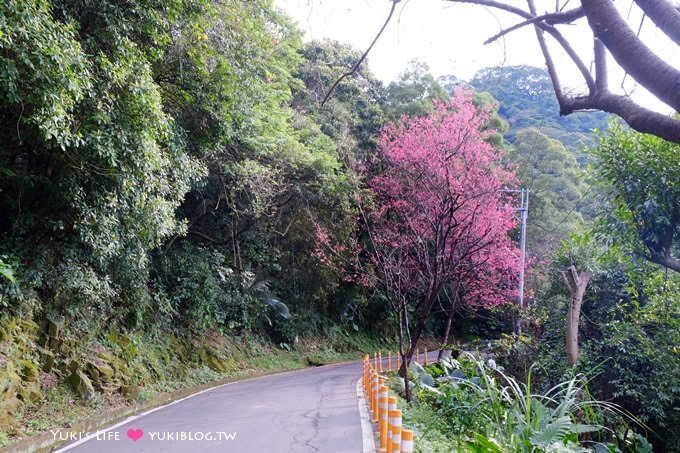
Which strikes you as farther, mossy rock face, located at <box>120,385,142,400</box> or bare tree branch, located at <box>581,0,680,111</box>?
mossy rock face, located at <box>120,385,142,400</box>

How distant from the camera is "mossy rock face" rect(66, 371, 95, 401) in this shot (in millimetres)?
9625

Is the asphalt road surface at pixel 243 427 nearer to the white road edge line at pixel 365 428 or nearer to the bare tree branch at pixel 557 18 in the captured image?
the white road edge line at pixel 365 428

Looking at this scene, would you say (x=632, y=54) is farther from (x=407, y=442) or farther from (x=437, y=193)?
(x=437, y=193)

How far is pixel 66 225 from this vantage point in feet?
31.0

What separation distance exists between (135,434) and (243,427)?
1630 millimetres

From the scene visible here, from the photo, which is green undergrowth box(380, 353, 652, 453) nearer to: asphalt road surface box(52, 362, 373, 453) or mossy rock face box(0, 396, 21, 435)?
asphalt road surface box(52, 362, 373, 453)

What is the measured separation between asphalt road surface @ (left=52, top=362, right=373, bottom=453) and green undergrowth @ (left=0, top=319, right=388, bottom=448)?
70 centimetres

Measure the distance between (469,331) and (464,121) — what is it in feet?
63.7

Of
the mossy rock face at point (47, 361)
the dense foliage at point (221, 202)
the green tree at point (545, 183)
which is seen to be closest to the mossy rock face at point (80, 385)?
the dense foliage at point (221, 202)

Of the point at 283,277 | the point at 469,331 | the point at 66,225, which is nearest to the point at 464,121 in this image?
the point at 283,277

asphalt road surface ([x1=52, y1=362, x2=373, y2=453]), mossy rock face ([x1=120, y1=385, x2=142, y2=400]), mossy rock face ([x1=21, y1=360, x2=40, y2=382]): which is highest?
mossy rock face ([x1=21, y1=360, x2=40, y2=382])

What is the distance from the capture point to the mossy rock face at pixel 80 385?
31.6 ft

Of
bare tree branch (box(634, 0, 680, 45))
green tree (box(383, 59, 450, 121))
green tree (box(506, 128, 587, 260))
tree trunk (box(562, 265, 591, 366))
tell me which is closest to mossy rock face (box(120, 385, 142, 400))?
tree trunk (box(562, 265, 591, 366))

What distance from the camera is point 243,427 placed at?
821 centimetres
